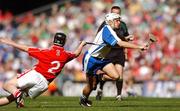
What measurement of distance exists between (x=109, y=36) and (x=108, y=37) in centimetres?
3

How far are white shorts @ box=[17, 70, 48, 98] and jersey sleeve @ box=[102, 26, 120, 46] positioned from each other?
6.26 ft

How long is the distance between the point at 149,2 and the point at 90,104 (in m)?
15.7

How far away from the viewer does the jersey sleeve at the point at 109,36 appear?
1606 centimetres

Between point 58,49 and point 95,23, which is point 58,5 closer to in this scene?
point 95,23

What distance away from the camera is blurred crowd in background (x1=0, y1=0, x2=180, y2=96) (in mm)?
27922

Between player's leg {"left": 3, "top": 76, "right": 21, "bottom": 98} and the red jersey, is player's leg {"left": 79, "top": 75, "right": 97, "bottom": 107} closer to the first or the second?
the red jersey

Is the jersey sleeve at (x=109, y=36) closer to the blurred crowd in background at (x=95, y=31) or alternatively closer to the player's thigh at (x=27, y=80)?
the player's thigh at (x=27, y=80)

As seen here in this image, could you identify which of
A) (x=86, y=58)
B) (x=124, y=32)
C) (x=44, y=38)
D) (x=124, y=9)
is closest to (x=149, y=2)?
(x=124, y=9)

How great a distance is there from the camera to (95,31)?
31.2 m

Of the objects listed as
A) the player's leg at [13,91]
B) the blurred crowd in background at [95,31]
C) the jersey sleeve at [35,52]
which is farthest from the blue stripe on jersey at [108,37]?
the blurred crowd in background at [95,31]

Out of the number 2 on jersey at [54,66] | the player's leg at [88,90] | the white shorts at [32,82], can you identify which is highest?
the number 2 on jersey at [54,66]

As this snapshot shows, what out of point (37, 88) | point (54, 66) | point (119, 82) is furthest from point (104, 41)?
point (119, 82)

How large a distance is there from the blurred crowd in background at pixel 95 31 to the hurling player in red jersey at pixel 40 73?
955 centimetres

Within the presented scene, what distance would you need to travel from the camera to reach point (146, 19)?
30859 millimetres
